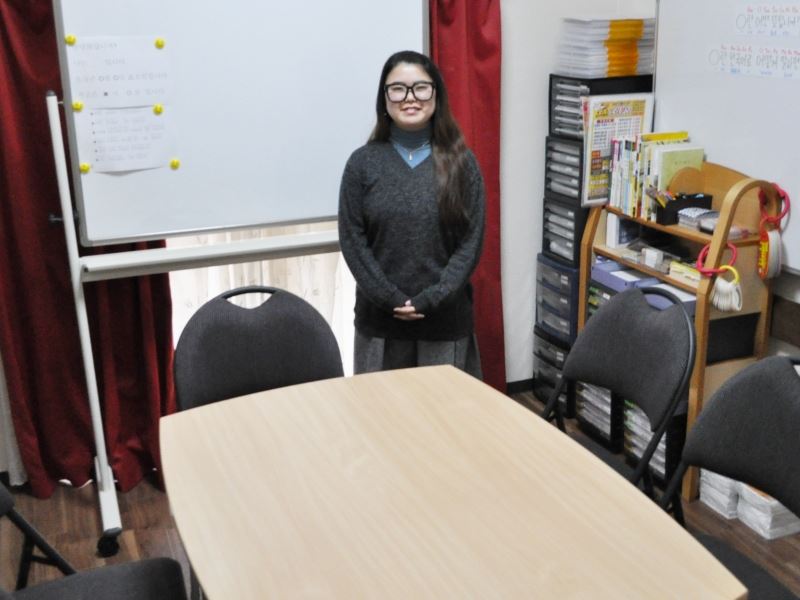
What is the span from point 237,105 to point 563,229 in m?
1.40

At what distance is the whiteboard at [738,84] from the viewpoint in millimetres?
2684

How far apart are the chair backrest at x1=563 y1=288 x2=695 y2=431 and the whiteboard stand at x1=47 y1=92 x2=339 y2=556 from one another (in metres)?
1.14

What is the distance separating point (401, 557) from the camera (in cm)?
147

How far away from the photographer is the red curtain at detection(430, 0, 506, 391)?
10.8 feet

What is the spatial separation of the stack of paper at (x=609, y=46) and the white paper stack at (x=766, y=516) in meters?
1.60

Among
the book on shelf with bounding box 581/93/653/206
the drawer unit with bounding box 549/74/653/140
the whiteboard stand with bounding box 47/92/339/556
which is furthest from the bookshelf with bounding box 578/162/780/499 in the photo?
the whiteboard stand with bounding box 47/92/339/556

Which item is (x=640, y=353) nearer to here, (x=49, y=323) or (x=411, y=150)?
(x=411, y=150)

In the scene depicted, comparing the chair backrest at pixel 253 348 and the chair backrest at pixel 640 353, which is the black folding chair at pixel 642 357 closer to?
the chair backrest at pixel 640 353

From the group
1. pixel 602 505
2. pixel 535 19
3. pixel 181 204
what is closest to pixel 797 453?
pixel 602 505

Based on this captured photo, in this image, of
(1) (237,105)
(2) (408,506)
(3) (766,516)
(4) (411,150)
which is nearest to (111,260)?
(1) (237,105)

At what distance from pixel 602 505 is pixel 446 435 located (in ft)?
1.32

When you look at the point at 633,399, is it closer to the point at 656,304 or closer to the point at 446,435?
the point at 446,435

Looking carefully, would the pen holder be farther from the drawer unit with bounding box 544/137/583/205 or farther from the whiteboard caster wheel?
the whiteboard caster wheel

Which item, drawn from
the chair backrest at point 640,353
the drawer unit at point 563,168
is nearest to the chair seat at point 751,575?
the chair backrest at point 640,353
